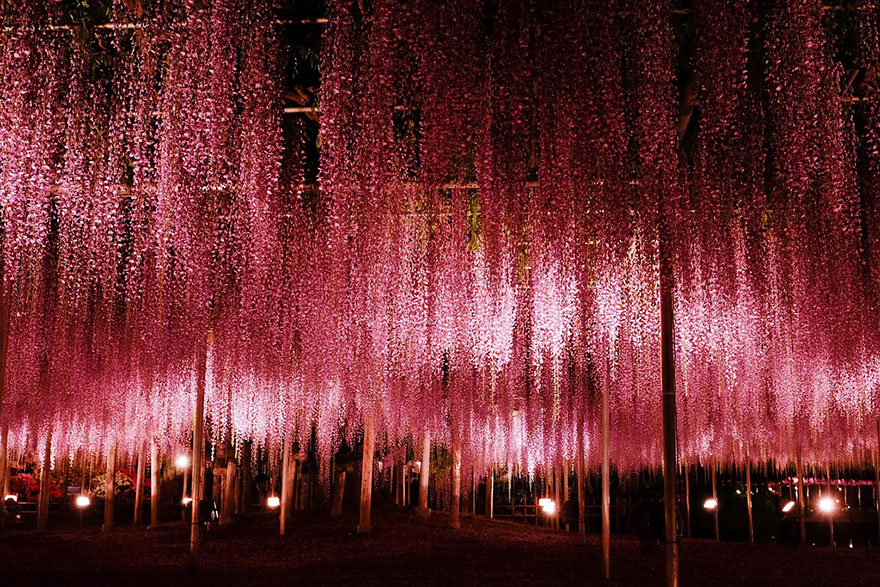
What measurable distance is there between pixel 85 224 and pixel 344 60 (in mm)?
3776

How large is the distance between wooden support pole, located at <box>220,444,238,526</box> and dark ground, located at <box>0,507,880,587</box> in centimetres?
124

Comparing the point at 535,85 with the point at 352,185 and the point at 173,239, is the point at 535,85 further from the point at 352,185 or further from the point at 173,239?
the point at 173,239

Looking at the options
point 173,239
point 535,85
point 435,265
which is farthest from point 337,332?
point 535,85

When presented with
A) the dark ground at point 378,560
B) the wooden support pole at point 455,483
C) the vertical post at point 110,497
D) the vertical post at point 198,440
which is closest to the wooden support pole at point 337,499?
the dark ground at point 378,560

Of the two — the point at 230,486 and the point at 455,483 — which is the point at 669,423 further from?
the point at 230,486

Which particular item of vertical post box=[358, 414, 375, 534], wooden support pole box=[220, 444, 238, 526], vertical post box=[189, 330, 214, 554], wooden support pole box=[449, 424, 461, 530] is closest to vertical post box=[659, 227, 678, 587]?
vertical post box=[189, 330, 214, 554]

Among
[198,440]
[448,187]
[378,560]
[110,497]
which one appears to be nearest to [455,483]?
[378,560]

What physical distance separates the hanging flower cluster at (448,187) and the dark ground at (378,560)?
267 centimetres

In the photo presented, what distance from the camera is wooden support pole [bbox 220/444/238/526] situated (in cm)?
1550

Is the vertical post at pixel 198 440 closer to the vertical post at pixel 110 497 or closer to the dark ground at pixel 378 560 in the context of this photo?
the dark ground at pixel 378 560

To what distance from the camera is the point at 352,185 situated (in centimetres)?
598

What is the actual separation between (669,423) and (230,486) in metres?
12.3

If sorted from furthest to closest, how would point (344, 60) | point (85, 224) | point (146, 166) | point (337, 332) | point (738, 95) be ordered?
1. point (337, 332)
2. point (85, 224)
3. point (146, 166)
4. point (738, 95)
5. point (344, 60)

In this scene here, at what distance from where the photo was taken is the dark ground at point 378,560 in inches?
346
